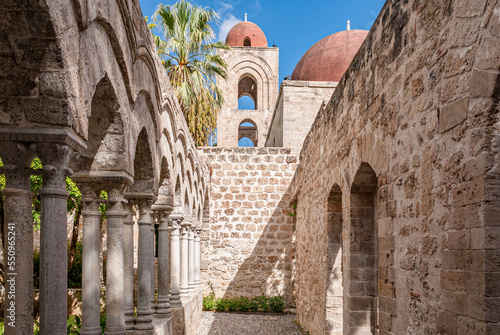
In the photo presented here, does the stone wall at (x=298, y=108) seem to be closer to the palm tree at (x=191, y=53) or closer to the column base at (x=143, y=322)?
the palm tree at (x=191, y=53)

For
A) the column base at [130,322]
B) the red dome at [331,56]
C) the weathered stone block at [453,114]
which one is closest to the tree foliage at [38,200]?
the column base at [130,322]

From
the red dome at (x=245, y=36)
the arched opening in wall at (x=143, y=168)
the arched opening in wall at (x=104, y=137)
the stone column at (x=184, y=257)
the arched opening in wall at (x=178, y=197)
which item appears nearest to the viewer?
the arched opening in wall at (x=104, y=137)

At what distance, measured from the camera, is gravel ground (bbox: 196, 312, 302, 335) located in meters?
9.46

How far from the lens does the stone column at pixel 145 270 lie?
5.21 metres

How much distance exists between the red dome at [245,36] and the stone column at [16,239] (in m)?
23.4

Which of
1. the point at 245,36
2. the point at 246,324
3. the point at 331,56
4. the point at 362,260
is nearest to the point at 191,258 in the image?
the point at 246,324

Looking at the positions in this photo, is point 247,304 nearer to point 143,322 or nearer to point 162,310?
Answer: point 162,310

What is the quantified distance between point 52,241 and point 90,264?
4.28 feet

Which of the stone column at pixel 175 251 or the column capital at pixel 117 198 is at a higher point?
the column capital at pixel 117 198

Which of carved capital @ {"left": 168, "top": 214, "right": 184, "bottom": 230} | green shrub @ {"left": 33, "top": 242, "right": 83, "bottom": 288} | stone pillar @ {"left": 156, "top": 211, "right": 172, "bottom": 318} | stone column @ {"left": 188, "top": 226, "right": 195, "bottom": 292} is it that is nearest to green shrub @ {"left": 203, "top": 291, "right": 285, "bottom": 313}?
stone column @ {"left": 188, "top": 226, "right": 195, "bottom": 292}

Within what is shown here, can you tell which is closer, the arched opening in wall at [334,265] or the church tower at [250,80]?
the arched opening in wall at [334,265]

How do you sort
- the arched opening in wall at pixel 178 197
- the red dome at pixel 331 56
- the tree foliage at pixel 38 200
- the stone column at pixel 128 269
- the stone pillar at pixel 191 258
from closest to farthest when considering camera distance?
1. the stone column at pixel 128 269
2. the arched opening in wall at pixel 178 197
3. the tree foliage at pixel 38 200
4. the stone pillar at pixel 191 258
5. the red dome at pixel 331 56

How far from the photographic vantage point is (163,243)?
6996 millimetres

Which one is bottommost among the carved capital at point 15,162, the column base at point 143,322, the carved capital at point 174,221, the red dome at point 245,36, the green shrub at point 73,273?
the green shrub at point 73,273
